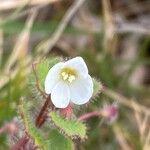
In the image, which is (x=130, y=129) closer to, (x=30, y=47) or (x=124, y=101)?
(x=124, y=101)

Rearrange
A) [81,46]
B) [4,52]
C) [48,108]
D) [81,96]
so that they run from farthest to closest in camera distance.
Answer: [81,46]
[4,52]
[48,108]
[81,96]

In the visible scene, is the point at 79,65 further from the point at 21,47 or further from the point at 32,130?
the point at 21,47

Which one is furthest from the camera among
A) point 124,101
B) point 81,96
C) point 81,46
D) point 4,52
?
point 81,46

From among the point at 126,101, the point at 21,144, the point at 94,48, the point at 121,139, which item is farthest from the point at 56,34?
the point at 21,144

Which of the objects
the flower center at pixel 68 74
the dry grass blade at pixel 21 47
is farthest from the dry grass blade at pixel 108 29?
the flower center at pixel 68 74

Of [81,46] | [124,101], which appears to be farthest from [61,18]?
[124,101]

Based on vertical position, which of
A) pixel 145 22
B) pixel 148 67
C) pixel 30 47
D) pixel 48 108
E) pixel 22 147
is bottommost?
pixel 148 67

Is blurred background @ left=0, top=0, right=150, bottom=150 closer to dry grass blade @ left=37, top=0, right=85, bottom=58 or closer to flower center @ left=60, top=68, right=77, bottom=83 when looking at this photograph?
dry grass blade @ left=37, top=0, right=85, bottom=58
